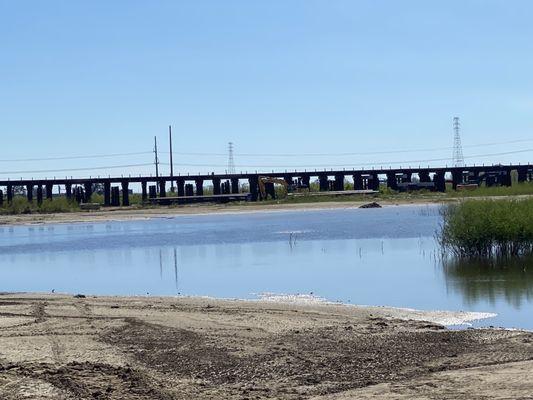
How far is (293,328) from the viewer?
48.5 feet

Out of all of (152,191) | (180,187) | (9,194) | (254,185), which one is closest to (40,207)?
(9,194)

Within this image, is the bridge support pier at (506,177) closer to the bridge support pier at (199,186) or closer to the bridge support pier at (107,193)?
the bridge support pier at (199,186)

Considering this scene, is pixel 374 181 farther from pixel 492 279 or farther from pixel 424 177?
pixel 492 279

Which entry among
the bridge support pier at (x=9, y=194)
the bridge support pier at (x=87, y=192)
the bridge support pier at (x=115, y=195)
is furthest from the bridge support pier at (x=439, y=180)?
the bridge support pier at (x=9, y=194)

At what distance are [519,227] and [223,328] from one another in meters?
14.3

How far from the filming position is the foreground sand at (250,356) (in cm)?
1027

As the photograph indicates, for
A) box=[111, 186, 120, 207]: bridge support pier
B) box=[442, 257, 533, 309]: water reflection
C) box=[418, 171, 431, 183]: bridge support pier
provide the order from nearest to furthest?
box=[442, 257, 533, 309]: water reflection
box=[111, 186, 120, 207]: bridge support pier
box=[418, 171, 431, 183]: bridge support pier

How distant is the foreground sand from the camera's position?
1027 centimetres

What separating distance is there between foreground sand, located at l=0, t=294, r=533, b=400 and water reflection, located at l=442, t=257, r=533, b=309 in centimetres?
408

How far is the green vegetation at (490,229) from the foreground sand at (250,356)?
10.5 metres

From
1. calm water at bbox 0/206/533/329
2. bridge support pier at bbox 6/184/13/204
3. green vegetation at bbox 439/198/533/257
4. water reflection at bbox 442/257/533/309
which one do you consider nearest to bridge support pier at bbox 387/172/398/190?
bridge support pier at bbox 6/184/13/204

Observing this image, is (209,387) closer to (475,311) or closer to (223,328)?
(223,328)

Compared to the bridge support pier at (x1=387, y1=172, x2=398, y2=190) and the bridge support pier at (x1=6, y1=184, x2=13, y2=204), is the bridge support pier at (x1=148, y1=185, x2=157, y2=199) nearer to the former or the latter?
the bridge support pier at (x1=6, y1=184, x2=13, y2=204)

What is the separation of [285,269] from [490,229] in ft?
19.8
